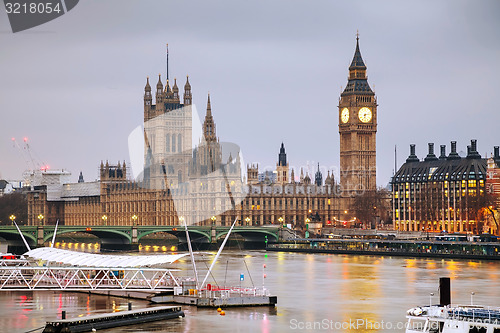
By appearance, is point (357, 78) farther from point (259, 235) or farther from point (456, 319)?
point (456, 319)

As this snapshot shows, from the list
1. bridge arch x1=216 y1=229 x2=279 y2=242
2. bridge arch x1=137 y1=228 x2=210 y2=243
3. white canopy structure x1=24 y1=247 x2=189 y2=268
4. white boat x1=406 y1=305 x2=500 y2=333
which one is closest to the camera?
white boat x1=406 y1=305 x2=500 y2=333

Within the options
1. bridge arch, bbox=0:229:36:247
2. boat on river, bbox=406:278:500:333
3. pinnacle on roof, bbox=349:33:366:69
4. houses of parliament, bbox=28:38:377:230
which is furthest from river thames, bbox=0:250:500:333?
pinnacle on roof, bbox=349:33:366:69

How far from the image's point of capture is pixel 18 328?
1971 inches

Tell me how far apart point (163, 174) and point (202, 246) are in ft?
197

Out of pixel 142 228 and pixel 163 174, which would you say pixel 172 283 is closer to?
pixel 142 228

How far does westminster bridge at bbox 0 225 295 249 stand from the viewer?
125 meters

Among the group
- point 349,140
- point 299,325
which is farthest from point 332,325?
point 349,140

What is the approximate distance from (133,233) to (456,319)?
3685 inches

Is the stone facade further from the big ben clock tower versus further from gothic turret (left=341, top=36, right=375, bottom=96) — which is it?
gothic turret (left=341, top=36, right=375, bottom=96)

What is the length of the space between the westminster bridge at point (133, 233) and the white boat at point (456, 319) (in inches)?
3028

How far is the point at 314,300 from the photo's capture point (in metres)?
64.8

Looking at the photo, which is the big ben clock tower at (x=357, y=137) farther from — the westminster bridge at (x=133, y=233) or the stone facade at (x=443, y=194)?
the westminster bridge at (x=133, y=233)

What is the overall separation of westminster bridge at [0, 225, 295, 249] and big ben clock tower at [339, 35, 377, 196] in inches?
1445

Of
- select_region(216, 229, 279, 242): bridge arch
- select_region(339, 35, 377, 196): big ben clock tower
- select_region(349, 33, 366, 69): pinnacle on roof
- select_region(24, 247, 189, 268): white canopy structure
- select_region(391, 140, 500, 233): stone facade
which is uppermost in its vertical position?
select_region(349, 33, 366, 69): pinnacle on roof
